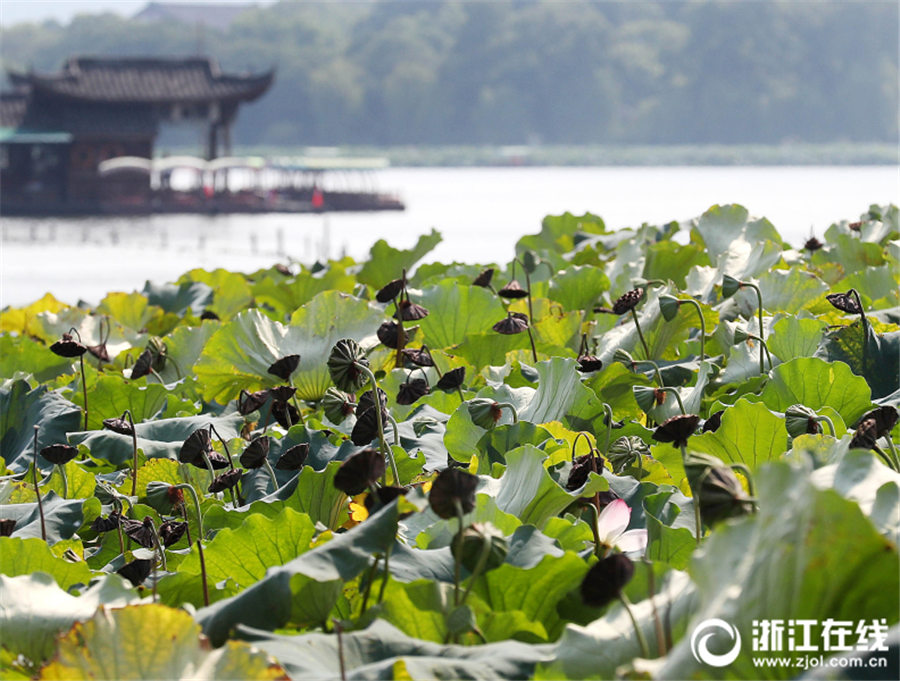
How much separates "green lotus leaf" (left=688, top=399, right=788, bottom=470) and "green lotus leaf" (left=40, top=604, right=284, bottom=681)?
0.44 m

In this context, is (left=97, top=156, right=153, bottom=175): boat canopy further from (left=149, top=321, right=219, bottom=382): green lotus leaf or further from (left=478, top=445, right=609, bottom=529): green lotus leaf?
(left=478, top=445, right=609, bottom=529): green lotus leaf

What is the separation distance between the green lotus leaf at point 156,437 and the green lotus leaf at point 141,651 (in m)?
0.54

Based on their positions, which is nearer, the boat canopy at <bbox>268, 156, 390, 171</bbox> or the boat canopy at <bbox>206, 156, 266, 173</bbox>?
the boat canopy at <bbox>206, 156, 266, 173</bbox>

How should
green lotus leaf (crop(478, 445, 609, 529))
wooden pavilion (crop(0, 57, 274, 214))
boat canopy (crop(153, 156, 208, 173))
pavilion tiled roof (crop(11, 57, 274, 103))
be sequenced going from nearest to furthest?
green lotus leaf (crop(478, 445, 609, 529))
boat canopy (crop(153, 156, 208, 173))
wooden pavilion (crop(0, 57, 274, 214))
pavilion tiled roof (crop(11, 57, 274, 103))

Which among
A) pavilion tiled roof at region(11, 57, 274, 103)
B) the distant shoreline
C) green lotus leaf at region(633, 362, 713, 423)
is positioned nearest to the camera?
green lotus leaf at region(633, 362, 713, 423)

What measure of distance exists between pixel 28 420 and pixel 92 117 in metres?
25.7

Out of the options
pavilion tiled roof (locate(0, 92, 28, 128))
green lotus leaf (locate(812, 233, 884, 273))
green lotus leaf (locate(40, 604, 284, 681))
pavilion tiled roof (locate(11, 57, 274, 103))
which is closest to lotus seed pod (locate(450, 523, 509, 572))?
green lotus leaf (locate(40, 604, 284, 681))

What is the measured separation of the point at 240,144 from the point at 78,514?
195ft

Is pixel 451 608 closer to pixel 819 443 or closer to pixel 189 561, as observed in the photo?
pixel 189 561

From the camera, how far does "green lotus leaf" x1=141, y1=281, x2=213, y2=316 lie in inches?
75.0

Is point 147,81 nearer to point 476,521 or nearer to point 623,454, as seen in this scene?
point 623,454

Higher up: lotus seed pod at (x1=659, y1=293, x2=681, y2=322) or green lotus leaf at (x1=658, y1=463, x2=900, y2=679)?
lotus seed pod at (x1=659, y1=293, x2=681, y2=322)

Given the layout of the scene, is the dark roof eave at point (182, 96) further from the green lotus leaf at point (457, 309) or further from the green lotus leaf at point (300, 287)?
the green lotus leaf at point (457, 309)

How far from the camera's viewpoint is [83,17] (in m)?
68.1
